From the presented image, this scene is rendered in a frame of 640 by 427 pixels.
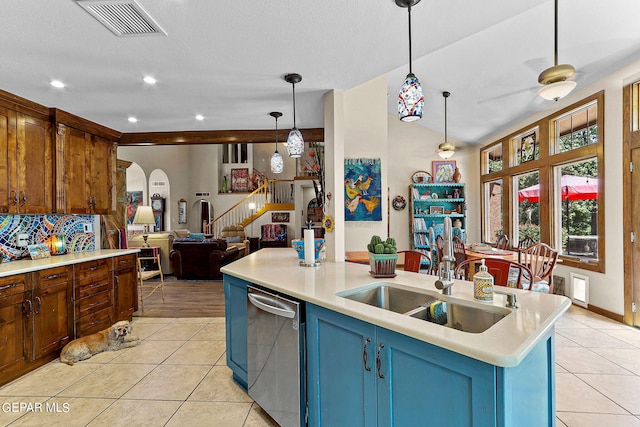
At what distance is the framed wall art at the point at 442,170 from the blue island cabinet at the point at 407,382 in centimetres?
604

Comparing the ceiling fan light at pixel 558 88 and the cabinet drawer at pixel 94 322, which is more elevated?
the ceiling fan light at pixel 558 88

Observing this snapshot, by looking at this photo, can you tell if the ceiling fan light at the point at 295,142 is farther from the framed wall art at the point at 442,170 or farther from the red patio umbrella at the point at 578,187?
the framed wall art at the point at 442,170

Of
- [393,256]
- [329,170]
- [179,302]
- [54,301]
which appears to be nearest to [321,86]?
[329,170]

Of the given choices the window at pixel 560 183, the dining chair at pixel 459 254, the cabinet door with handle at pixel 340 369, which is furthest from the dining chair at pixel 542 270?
the cabinet door with handle at pixel 340 369

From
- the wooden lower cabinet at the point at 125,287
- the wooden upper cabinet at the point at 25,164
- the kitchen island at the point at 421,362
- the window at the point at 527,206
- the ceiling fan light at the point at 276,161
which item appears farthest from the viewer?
the window at the point at 527,206

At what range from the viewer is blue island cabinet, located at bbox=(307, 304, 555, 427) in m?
1.03

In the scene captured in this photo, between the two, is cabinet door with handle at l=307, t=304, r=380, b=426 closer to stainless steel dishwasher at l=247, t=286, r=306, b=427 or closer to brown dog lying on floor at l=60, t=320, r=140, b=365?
stainless steel dishwasher at l=247, t=286, r=306, b=427

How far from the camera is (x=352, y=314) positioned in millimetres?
1449

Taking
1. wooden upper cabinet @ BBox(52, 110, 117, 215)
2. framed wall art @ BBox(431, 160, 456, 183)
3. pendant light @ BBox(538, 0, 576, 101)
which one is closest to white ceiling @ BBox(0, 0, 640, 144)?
wooden upper cabinet @ BBox(52, 110, 117, 215)

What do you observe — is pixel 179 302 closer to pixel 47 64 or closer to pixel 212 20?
pixel 47 64

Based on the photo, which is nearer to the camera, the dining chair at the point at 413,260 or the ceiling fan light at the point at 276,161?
the dining chair at the point at 413,260

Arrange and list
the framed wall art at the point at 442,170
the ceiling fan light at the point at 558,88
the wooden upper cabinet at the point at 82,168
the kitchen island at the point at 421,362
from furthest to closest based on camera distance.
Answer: the framed wall art at the point at 442,170
the wooden upper cabinet at the point at 82,168
the ceiling fan light at the point at 558,88
the kitchen island at the point at 421,362

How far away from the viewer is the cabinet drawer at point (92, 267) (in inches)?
131

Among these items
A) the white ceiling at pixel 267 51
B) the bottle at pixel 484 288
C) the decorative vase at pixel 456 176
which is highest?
the white ceiling at pixel 267 51
